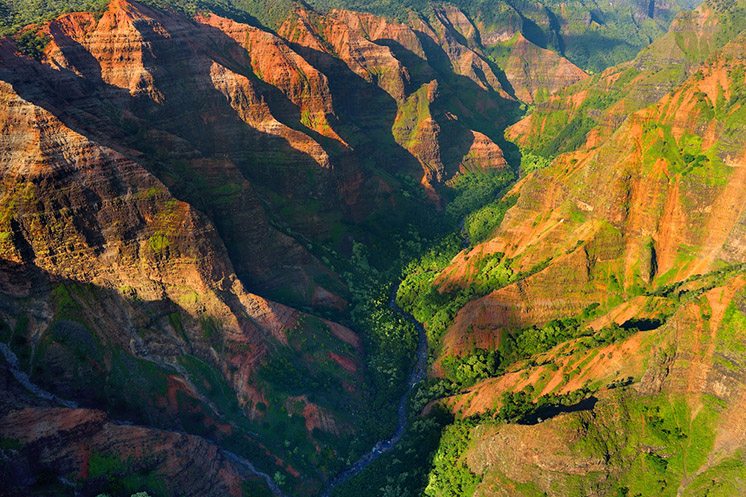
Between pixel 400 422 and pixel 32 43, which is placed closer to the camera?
pixel 400 422

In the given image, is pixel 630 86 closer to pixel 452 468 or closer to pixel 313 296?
pixel 313 296

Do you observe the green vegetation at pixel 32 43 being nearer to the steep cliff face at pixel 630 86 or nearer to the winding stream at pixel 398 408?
the winding stream at pixel 398 408

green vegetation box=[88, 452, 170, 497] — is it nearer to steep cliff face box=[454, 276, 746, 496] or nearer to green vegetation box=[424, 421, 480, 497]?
green vegetation box=[424, 421, 480, 497]

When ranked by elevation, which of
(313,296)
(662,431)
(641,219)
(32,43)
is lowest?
(662,431)

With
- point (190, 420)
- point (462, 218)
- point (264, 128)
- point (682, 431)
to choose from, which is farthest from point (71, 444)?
point (462, 218)

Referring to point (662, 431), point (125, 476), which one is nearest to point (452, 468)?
point (662, 431)

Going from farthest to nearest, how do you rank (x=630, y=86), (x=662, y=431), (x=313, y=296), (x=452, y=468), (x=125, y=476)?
(x=630, y=86)
(x=313, y=296)
(x=452, y=468)
(x=125, y=476)
(x=662, y=431)

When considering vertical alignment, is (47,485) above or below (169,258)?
below

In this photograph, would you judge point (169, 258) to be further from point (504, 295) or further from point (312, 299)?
point (504, 295)

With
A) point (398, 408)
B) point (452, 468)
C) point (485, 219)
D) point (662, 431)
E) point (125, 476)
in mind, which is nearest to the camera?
point (662, 431)
